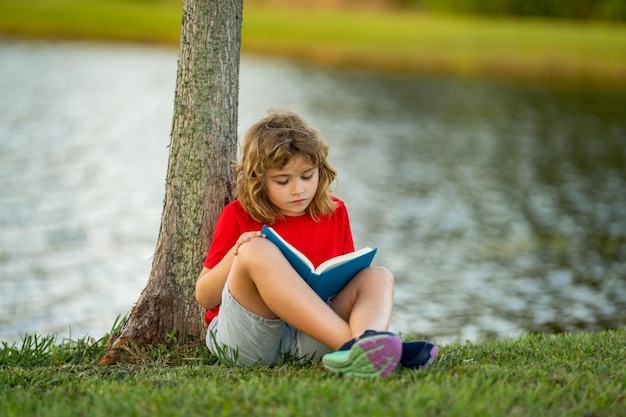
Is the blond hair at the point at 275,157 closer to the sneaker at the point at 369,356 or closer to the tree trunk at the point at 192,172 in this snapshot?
the tree trunk at the point at 192,172

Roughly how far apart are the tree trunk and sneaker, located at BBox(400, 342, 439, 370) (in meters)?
1.38

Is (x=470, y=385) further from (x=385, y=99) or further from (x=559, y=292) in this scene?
(x=385, y=99)

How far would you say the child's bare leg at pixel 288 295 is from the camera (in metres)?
3.47

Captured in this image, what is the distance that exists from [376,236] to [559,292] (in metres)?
2.39

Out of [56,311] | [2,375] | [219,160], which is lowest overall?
[56,311]

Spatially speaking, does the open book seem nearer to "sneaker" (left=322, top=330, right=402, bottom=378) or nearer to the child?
the child

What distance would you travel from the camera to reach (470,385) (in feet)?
10.7

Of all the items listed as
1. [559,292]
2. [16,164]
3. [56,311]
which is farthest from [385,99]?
[56,311]

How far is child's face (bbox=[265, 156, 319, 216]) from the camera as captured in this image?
3840 millimetres

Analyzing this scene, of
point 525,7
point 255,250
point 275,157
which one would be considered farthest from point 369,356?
point 525,7

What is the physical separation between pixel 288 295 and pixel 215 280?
0.47 meters

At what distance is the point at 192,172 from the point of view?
178 inches

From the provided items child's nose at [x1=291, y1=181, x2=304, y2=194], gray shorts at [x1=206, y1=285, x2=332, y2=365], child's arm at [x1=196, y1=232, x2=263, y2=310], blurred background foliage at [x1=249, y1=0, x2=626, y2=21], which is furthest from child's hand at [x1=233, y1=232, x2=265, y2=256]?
blurred background foliage at [x1=249, y1=0, x2=626, y2=21]

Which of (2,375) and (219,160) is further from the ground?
(219,160)
